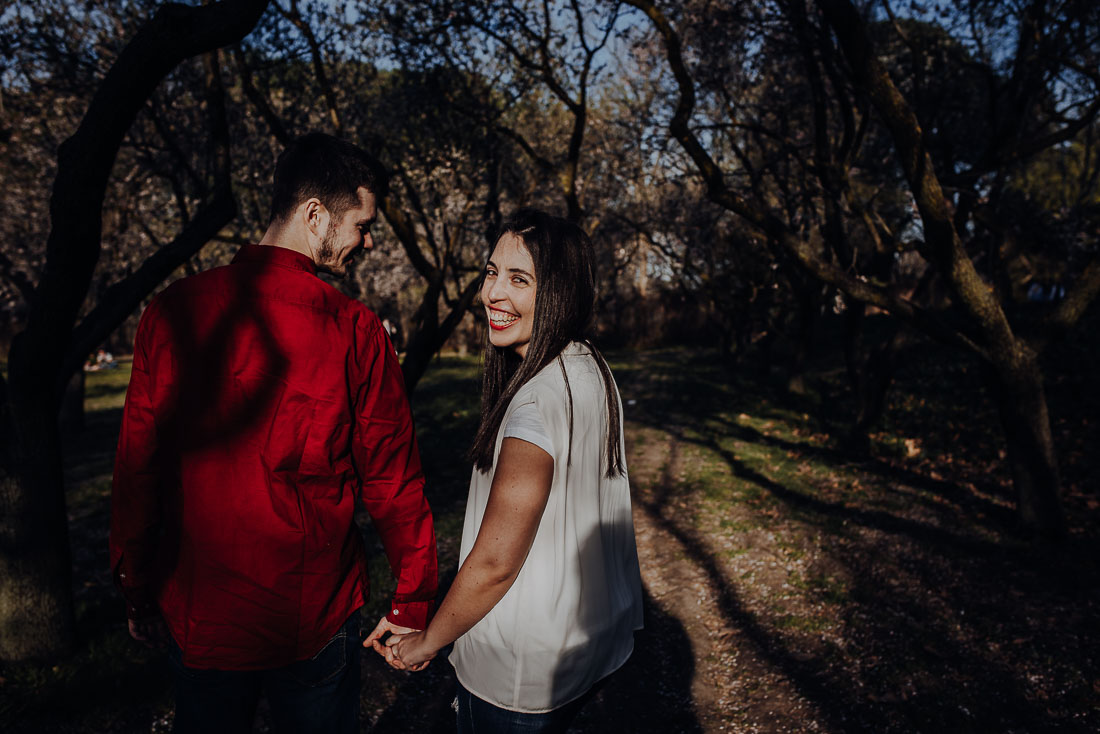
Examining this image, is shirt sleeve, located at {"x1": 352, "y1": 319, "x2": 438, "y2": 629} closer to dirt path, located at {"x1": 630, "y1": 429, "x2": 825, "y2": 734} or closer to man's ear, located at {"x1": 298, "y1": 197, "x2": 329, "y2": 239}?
man's ear, located at {"x1": 298, "y1": 197, "x2": 329, "y2": 239}

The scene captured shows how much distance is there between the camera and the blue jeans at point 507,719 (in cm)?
174

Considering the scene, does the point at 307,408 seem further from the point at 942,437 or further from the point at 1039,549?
the point at 942,437

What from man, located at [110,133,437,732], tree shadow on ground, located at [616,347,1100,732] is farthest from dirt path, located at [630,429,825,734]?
man, located at [110,133,437,732]

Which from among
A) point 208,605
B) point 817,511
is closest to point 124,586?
point 208,605

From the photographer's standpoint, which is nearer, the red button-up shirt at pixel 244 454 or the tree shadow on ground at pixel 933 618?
the red button-up shirt at pixel 244 454

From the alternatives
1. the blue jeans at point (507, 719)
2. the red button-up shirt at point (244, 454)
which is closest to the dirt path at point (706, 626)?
the blue jeans at point (507, 719)

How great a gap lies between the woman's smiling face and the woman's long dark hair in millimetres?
29

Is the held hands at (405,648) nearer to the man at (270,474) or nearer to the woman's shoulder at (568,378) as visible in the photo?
the man at (270,474)

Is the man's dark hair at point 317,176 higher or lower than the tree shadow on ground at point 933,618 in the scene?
higher

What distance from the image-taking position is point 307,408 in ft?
6.15

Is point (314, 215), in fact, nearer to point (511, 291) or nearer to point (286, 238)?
point (286, 238)

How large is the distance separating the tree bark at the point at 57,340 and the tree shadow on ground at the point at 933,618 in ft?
15.5

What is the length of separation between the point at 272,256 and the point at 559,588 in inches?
49.3

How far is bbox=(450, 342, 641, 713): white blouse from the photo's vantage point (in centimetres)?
170
